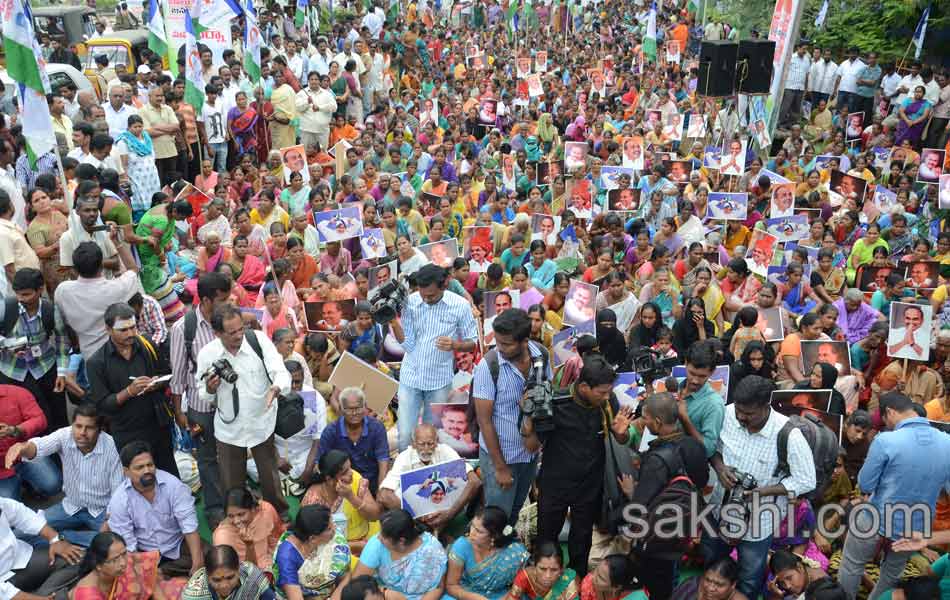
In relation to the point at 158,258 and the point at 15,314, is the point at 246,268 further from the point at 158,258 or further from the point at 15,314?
the point at 15,314

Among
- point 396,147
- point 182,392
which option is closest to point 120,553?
point 182,392

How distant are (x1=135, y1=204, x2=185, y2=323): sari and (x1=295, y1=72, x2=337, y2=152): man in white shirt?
240 inches

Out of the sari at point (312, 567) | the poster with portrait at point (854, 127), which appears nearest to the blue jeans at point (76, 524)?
the sari at point (312, 567)

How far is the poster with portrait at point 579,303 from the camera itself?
7691mm

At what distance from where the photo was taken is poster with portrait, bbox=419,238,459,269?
8719mm

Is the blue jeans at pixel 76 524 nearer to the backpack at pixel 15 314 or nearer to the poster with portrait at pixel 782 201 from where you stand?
the backpack at pixel 15 314

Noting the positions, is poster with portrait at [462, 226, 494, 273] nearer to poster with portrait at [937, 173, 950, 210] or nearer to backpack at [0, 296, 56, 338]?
backpack at [0, 296, 56, 338]

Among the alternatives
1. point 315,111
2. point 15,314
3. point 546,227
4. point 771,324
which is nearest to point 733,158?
point 546,227

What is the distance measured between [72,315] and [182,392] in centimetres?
97

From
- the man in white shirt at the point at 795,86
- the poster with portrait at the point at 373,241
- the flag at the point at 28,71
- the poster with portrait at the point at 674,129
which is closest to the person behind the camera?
the flag at the point at 28,71

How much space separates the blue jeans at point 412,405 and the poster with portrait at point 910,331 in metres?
3.68

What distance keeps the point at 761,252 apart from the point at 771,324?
172cm

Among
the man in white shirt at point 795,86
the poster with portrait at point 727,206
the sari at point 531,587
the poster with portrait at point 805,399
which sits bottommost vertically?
the man in white shirt at point 795,86

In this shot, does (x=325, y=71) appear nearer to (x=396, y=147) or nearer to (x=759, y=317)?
(x=396, y=147)
